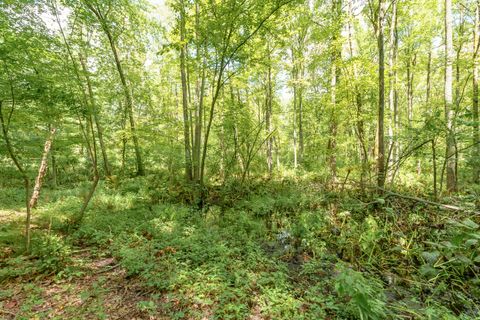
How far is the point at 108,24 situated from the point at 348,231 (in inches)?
368

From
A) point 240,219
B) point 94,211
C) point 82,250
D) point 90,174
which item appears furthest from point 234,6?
point 90,174

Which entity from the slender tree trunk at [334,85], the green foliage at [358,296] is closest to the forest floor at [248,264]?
the green foliage at [358,296]

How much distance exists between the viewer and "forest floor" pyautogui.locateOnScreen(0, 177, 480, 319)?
246 centimetres

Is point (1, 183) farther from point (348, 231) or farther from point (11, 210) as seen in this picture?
point (348, 231)

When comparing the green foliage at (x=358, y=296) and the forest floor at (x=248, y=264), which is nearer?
the green foliage at (x=358, y=296)

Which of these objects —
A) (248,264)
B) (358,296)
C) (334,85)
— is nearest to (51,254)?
(248,264)

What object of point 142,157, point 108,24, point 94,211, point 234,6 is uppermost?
point 108,24

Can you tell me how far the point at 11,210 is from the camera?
632cm

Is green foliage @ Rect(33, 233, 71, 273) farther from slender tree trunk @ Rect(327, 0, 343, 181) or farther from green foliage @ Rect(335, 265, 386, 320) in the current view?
slender tree trunk @ Rect(327, 0, 343, 181)

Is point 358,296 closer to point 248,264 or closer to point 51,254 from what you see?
point 248,264

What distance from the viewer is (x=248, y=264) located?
11.3 ft

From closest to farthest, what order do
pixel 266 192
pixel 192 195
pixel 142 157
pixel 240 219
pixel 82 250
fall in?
pixel 82 250 → pixel 240 219 → pixel 192 195 → pixel 266 192 → pixel 142 157

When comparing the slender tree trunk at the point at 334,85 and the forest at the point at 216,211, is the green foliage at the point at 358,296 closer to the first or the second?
the forest at the point at 216,211

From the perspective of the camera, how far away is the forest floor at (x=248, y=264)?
8.07 ft
